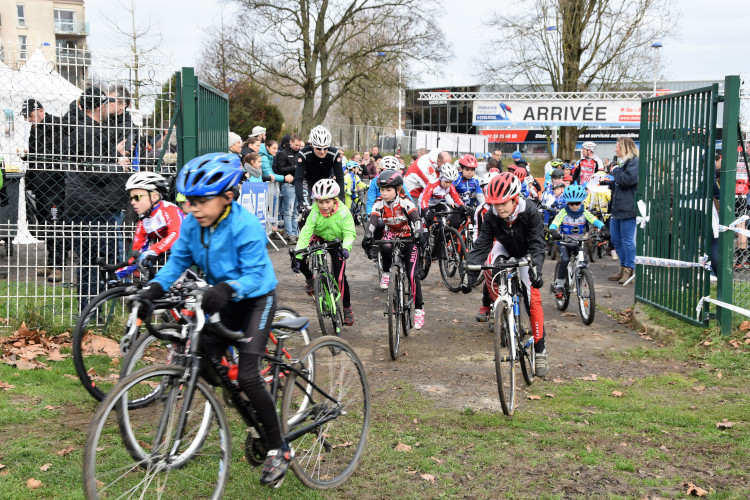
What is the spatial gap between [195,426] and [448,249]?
28.7 feet

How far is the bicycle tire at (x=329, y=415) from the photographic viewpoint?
4.63m

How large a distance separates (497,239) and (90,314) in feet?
12.1

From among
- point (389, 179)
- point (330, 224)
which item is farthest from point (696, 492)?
point (389, 179)

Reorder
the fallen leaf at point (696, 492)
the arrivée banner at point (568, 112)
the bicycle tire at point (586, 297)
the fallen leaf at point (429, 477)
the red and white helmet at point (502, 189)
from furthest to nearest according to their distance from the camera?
1. the arrivée banner at point (568, 112)
2. the bicycle tire at point (586, 297)
3. the red and white helmet at point (502, 189)
4. the fallen leaf at point (429, 477)
5. the fallen leaf at point (696, 492)

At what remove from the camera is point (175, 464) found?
156 inches

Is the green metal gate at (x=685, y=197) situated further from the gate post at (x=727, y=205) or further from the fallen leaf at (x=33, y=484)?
the fallen leaf at (x=33, y=484)

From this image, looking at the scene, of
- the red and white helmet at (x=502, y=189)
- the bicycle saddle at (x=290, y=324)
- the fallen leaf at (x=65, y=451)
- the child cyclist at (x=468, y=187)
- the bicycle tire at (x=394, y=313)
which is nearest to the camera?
the bicycle saddle at (x=290, y=324)

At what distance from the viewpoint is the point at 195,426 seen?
4.01 metres

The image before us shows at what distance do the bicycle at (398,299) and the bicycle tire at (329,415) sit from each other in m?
2.88

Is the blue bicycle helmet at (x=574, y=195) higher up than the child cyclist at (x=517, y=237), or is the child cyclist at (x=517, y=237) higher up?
the blue bicycle helmet at (x=574, y=195)

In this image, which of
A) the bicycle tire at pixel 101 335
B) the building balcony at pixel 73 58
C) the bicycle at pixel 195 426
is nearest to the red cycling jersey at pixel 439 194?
the building balcony at pixel 73 58

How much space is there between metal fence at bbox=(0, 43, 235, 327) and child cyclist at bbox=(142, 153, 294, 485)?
4.13 metres

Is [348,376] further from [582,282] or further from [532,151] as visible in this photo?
[532,151]

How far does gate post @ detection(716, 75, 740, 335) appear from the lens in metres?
8.48
